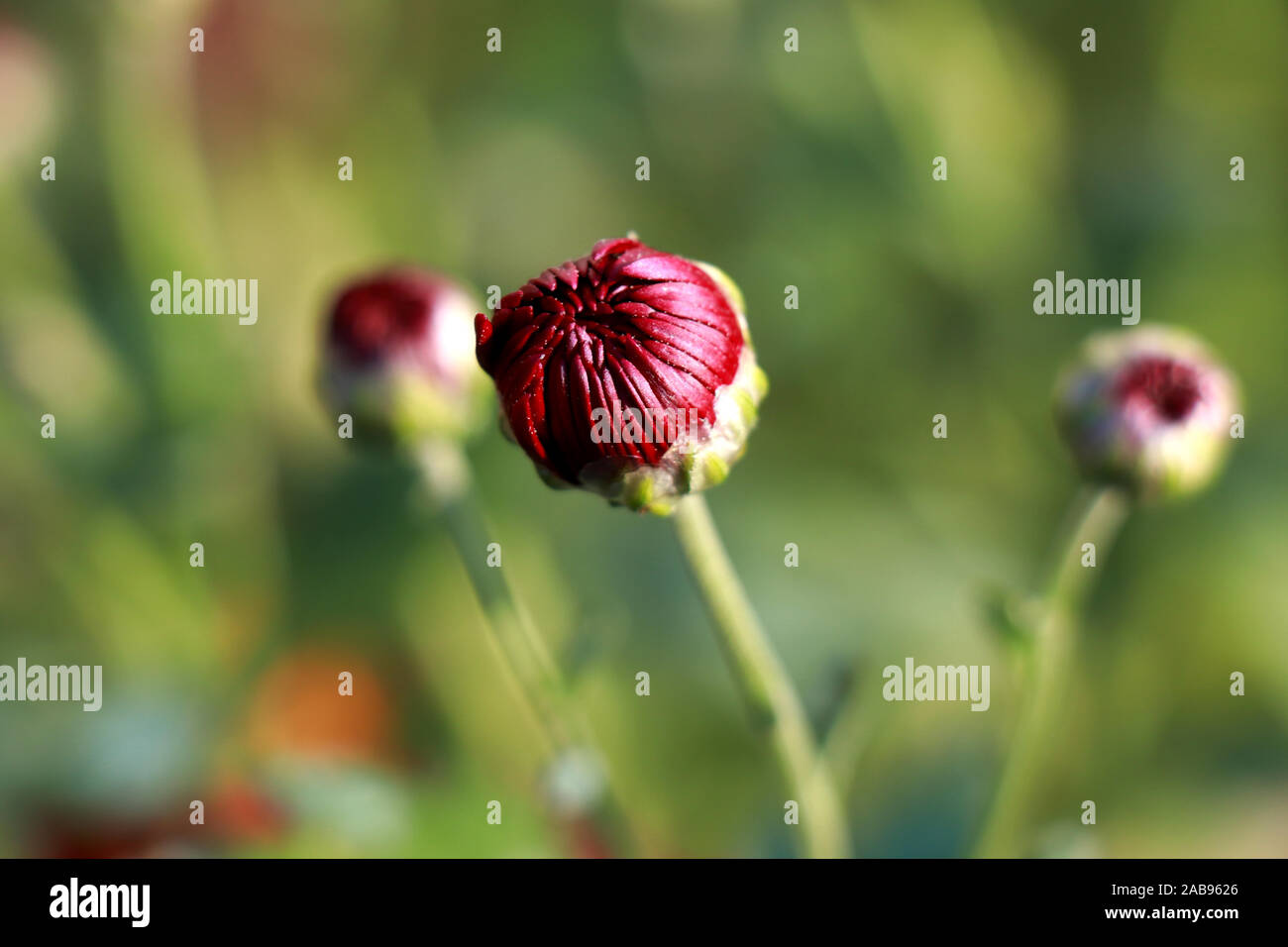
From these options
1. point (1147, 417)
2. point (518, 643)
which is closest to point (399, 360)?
point (518, 643)

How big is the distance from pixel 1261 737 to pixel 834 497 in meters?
1.03

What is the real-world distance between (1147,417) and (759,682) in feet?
2.52

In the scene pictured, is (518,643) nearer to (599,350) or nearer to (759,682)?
(759,682)

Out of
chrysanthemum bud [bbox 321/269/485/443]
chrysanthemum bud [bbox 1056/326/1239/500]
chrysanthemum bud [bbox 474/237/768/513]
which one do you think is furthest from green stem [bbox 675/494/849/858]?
chrysanthemum bud [bbox 1056/326/1239/500]

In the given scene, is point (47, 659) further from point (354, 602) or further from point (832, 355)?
point (832, 355)

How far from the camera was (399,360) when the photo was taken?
196 cm

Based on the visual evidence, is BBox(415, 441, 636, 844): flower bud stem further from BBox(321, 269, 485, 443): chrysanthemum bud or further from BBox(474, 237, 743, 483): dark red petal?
BBox(474, 237, 743, 483): dark red petal

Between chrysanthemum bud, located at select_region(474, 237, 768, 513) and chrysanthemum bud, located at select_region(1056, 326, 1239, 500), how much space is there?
74 centimetres

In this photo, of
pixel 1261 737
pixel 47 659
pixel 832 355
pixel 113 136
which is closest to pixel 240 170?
pixel 113 136

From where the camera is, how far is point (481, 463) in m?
2.94

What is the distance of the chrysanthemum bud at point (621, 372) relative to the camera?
1.38 meters

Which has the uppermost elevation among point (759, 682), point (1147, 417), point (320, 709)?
point (1147, 417)
